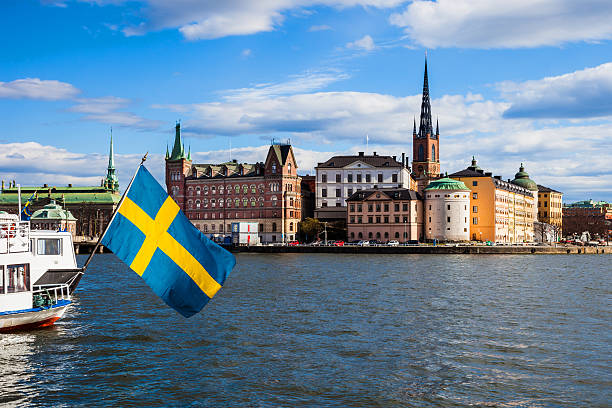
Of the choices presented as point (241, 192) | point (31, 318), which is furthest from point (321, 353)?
point (241, 192)

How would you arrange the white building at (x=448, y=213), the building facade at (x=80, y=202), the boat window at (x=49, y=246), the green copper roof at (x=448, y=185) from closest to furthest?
the boat window at (x=49, y=246) < the white building at (x=448, y=213) < the green copper roof at (x=448, y=185) < the building facade at (x=80, y=202)

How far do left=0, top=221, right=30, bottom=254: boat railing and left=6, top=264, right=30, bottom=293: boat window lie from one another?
75 centimetres

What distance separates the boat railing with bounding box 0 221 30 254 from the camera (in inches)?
1074

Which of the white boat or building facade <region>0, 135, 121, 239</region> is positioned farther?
building facade <region>0, 135, 121, 239</region>

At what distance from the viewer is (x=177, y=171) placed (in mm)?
150375

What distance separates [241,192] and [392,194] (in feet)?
111

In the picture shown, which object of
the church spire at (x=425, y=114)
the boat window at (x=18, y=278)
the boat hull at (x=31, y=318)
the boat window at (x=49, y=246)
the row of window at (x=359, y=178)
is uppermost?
the church spire at (x=425, y=114)

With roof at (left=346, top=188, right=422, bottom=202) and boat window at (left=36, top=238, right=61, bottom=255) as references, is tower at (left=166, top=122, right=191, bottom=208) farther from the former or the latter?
boat window at (left=36, top=238, right=61, bottom=255)

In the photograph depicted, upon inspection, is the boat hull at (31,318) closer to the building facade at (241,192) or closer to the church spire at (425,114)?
the building facade at (241,192)

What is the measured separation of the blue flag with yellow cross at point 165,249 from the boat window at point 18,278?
11.6 metres

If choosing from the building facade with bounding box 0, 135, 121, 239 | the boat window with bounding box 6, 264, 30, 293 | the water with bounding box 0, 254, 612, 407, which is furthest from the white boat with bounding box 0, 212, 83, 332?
the building facade with bounding box 0, 135, 121, 239

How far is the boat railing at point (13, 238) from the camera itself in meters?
27.3

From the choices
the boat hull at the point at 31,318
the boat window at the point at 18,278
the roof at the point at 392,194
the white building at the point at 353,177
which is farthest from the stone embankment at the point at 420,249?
the boat window at the point at 18,278

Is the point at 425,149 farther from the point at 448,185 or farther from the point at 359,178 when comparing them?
the point at 448,185
